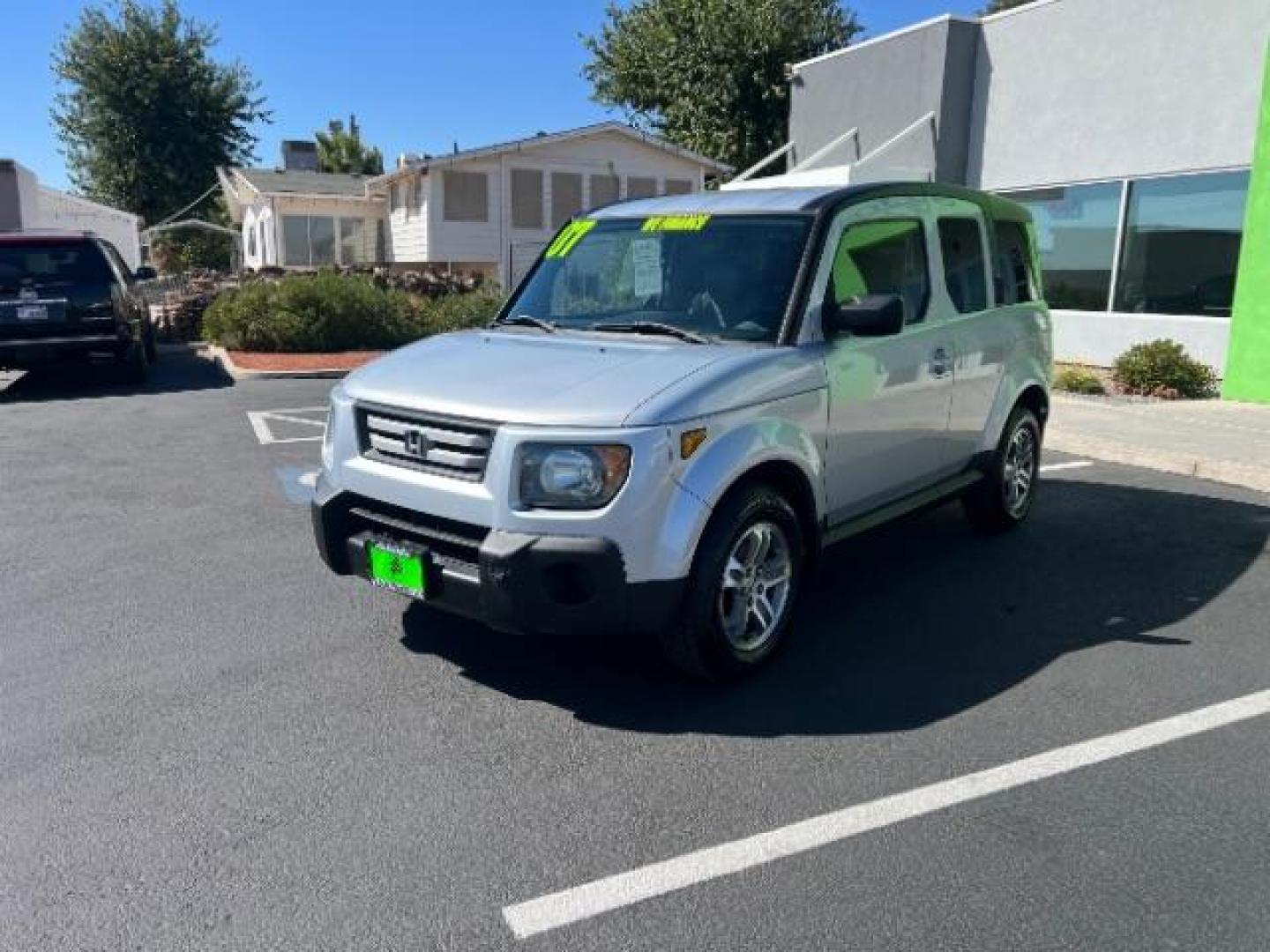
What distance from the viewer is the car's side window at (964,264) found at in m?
5.34

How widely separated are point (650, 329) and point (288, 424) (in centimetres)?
639

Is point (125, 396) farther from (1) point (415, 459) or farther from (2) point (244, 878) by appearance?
(2) point (244, 878)

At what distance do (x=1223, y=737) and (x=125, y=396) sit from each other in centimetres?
1134

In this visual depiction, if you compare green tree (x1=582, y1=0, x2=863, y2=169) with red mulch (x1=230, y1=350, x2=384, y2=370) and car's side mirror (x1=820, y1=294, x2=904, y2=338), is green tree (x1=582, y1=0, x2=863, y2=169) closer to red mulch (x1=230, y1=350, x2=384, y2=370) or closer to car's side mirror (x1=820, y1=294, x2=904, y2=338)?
red mulch (x1=230, y1=350, x2=384, y2=370)

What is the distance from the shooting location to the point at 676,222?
4.86 metres

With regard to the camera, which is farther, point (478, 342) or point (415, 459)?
point (478, 342)

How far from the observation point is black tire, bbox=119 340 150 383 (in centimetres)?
1202

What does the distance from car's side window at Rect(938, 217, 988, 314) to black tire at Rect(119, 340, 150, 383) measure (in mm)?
10056

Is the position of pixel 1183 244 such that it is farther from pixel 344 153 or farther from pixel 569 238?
pixel 344 153

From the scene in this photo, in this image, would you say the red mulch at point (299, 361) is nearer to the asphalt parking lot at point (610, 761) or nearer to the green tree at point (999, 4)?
the asphalt parking lot at point (610, 761)

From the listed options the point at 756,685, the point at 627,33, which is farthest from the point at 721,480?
the point at 627,33

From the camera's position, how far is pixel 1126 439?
8742 mm

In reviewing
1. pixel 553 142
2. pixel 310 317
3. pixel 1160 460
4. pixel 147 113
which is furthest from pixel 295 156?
pixel 1160 460

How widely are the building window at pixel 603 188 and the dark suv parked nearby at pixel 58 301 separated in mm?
18358
